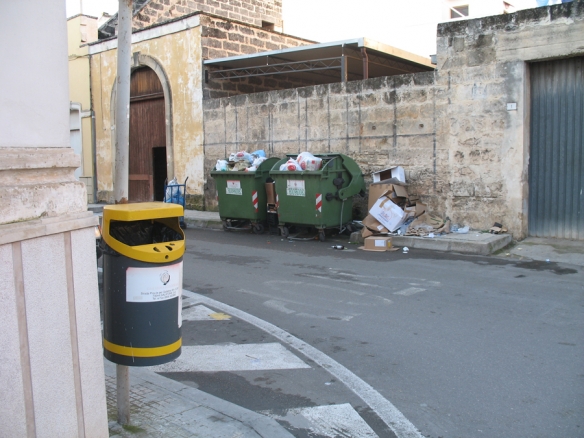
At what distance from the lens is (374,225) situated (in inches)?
449

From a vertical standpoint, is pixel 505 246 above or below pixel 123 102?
below

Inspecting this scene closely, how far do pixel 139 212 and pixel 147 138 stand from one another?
16.4 metres

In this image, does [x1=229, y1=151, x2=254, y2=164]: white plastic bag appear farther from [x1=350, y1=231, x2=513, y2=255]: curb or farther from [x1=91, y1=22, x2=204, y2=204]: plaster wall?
[x1=350, y1=231, x2=513, y2=255]: curb

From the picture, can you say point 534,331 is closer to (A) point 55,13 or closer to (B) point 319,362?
(B) point 319,362

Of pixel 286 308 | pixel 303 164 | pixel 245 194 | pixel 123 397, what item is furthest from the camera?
pixel 245 194

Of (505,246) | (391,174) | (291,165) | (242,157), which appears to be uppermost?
(242,157)

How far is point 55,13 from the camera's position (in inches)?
123

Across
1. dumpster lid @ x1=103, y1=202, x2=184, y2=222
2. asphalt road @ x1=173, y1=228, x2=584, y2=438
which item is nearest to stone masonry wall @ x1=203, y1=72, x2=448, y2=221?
asphalt road @ x1=173, y1=228, x2=584, y2=438

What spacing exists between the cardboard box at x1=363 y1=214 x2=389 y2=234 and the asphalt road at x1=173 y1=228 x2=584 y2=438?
1.70m

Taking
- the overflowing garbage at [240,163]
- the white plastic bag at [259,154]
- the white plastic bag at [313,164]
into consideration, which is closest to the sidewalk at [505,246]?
the white plastic bag at [313,164]

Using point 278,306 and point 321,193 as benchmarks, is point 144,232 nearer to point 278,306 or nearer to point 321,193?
point 278,306

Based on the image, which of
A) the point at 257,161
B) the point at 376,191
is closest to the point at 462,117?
the point at 376,191

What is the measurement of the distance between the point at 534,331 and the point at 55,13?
4.91m

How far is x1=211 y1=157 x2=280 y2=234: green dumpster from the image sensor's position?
42.1ft
